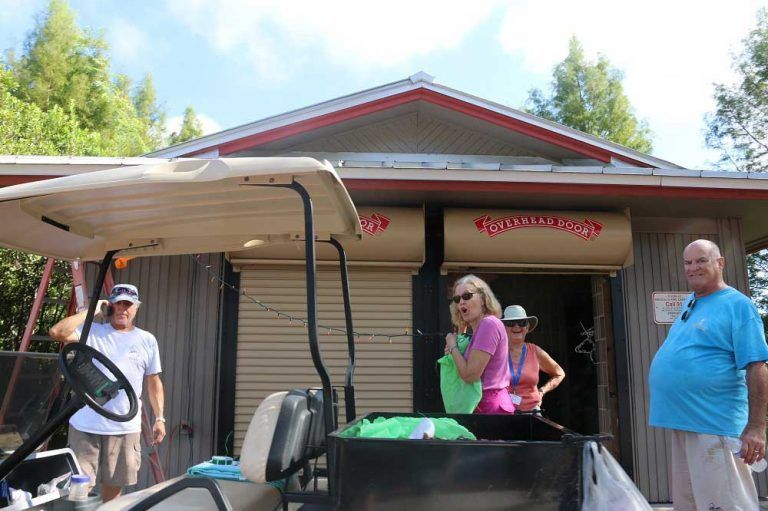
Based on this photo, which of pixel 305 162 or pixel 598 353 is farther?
pixel 598 353

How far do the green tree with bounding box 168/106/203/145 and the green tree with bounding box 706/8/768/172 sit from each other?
92.0 feet

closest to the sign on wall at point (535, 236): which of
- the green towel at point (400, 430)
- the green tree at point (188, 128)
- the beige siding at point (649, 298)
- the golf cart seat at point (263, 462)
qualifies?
the beige siding at point (649, 298)

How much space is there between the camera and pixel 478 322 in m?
3.28

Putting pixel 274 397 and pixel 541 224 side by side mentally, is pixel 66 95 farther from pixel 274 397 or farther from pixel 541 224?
pixel 274 397

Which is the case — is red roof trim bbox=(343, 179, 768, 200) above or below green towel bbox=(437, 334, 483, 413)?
above

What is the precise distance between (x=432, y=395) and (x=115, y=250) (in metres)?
3.85

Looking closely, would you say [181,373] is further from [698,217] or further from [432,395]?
[698,217]

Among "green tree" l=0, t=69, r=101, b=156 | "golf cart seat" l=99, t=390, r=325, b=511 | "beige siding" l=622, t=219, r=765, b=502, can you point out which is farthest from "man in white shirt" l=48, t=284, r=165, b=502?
"green tree" l=0, t=69, r=101, b=156

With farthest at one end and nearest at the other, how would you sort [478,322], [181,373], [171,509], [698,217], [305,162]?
[698,217] < [181,373] < [478,322] < [171,509] < [305,162]

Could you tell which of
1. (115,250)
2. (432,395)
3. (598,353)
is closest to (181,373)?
(432,395)

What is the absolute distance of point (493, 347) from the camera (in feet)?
9.96

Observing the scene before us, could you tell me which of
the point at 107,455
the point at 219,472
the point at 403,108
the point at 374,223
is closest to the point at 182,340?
the point at 107,455

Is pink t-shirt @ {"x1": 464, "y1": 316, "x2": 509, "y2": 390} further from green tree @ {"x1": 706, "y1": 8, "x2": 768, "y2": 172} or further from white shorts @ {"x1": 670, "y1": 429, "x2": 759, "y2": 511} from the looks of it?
green tree @ {"x1": 706, "y1": 8, "x2": 768, "y2": 172}

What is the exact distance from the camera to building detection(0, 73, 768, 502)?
18.9ft
